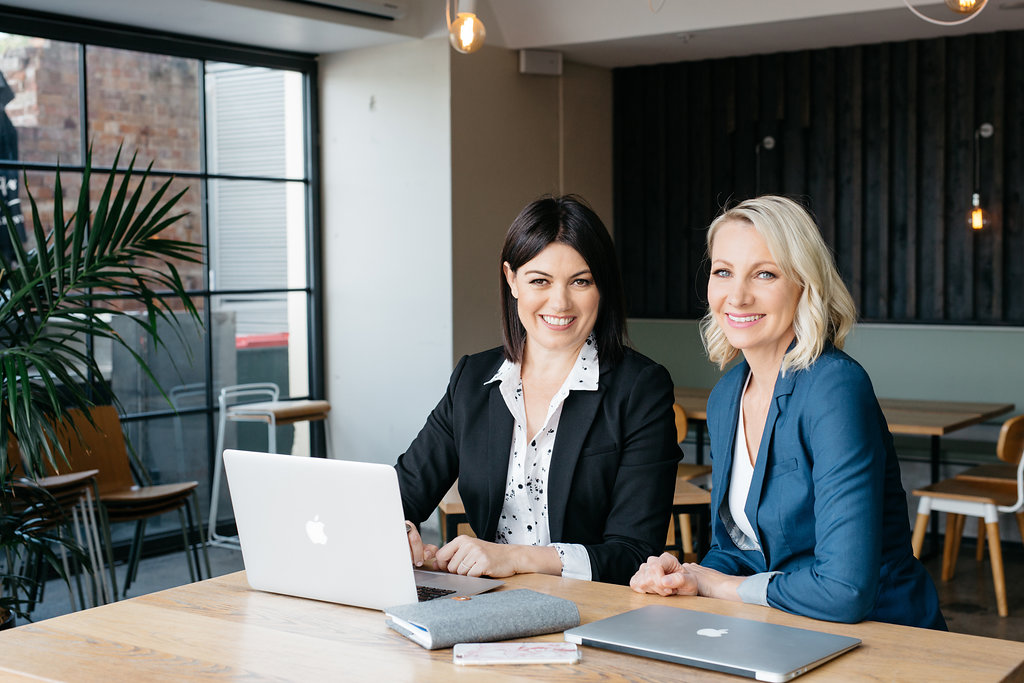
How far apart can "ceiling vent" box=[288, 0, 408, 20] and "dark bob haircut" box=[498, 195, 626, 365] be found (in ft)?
12.1

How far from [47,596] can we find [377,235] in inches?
110

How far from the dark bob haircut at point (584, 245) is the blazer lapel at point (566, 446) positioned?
0.12 meters

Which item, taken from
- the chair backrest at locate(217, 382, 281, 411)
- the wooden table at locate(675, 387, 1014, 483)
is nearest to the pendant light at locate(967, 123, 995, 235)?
the wooden table at locate(675, 387, 1014, 483)

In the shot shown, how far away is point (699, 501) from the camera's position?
3904 millimetres

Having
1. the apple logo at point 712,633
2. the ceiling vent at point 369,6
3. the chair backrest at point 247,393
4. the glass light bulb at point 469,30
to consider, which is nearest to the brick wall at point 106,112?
the chair backrest at point 247,393

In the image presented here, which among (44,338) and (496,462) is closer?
(496,462)

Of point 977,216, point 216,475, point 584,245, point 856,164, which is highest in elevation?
point 856,164

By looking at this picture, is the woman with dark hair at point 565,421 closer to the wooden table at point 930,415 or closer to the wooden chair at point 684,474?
the wooden chair at point 684,474

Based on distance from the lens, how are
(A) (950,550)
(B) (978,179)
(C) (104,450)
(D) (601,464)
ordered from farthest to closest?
(B) (978,179) → (A) (950,550) → (C) (104,450) → (D) (601,464)

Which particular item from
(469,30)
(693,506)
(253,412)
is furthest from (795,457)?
(253,412)

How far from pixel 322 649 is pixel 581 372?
106 centimetres

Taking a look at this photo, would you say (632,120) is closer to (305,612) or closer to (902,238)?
(902,238)

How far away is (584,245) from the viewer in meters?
2.57

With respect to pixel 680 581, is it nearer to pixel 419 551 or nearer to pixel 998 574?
pixel 419 551
